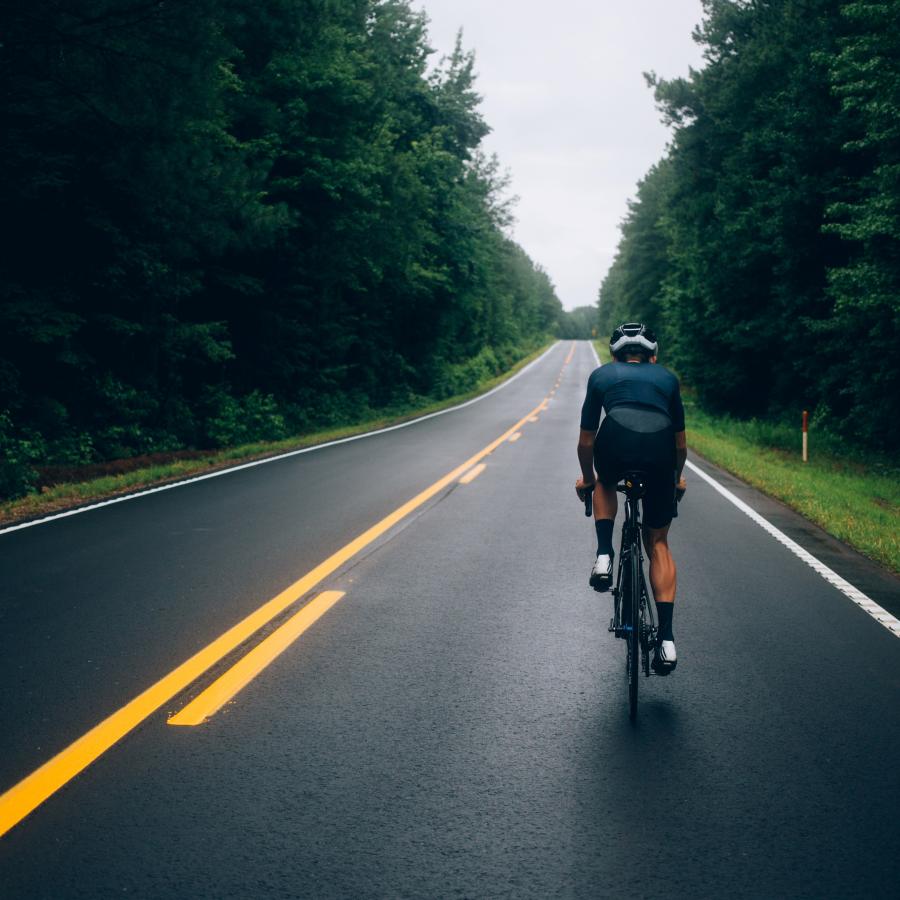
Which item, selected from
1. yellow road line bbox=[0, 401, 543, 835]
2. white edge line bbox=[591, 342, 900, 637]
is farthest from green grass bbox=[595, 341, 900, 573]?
yellow road line bbox=[0, 401, 543, 835]

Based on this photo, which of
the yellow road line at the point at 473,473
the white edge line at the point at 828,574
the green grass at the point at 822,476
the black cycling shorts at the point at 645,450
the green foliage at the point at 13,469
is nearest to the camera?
the black cycling shorts at the point at 645,450

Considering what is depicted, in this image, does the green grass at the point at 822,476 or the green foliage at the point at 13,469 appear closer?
the green grass at the point at 822,476

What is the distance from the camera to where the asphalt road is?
3.02 m

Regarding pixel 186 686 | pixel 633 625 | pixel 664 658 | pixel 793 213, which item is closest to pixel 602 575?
pixel 633 625

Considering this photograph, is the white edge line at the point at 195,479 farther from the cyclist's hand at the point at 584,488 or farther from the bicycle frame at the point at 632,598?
the bicycle frame at the point at 632,598

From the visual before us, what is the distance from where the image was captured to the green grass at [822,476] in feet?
31.7

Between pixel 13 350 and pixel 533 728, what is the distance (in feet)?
48.5

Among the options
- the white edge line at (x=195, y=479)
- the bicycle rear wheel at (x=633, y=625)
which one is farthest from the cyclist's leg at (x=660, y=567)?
the white edge line at (x=195, y=479)

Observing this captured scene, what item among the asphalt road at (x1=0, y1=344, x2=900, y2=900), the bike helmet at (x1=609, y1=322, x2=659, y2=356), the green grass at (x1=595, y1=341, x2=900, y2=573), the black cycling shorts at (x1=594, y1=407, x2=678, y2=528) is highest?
the bike helmet at (x1=609, y1=322, x2=659, y2=356)

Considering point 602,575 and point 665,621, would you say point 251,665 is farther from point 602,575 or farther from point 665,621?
point 665,621

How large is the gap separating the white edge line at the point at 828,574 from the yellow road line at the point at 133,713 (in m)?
3.92

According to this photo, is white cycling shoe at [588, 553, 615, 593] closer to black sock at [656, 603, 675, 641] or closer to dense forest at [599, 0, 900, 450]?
black sock at [656, 603, 675, 641]

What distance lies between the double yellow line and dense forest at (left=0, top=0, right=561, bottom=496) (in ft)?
23.9

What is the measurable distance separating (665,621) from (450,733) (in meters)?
1.27
